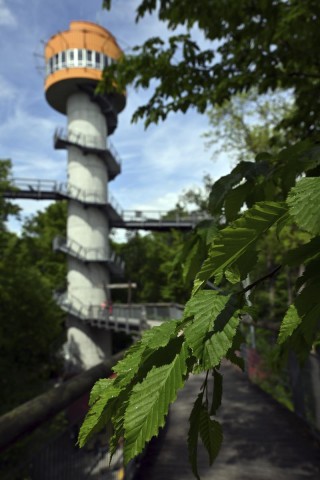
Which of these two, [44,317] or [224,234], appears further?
[44,317]

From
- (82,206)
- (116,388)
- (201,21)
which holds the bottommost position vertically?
(116,388)

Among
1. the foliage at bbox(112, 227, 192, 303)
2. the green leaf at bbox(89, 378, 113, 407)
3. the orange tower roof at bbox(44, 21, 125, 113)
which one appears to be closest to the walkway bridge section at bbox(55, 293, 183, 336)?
the foliage at bbox(112, 227, 192, 303)

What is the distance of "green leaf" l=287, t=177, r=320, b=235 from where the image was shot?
76 centimetres

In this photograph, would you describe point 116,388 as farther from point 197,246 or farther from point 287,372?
point 287,372

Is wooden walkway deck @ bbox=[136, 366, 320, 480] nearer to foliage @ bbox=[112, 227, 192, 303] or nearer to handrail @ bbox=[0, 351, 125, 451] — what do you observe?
handrail @ bbox=[0, 351, 125, 451]

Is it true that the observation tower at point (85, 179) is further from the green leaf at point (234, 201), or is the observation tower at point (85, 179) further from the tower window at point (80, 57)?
the green leaf at point (234, 201)

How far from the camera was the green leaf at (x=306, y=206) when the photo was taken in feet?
2.50

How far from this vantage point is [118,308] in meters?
28.2

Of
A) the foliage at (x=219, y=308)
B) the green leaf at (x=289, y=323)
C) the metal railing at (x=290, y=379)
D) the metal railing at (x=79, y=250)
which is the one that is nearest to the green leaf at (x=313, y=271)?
the foliage at (x=219, y=308)

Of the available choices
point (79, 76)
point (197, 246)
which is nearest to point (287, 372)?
point (197, 246)

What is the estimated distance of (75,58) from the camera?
35.7 meters

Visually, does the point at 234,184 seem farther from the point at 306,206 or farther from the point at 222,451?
the point at 222,451

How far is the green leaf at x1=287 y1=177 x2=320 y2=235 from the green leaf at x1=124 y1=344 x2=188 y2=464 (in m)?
0.43

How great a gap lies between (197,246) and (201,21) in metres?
4.30
